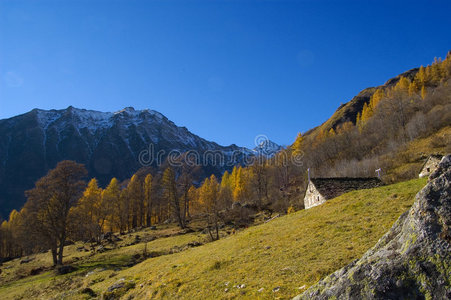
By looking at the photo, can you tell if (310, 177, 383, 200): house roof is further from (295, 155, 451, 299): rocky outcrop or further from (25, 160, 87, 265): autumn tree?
(25, 160, 87, 265): autumn tree

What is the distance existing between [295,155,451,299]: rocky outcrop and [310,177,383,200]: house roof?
29.9 meters

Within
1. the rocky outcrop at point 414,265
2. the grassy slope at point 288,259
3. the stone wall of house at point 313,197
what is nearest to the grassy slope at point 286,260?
the grassy slope at point 288,259

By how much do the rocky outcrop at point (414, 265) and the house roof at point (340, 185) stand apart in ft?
98.0

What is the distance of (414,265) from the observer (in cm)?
335

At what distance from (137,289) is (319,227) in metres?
13.3

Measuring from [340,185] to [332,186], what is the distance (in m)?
1.24

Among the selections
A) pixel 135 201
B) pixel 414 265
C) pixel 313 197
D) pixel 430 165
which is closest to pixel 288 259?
pixel 414 265

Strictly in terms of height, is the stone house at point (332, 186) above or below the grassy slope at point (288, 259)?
above

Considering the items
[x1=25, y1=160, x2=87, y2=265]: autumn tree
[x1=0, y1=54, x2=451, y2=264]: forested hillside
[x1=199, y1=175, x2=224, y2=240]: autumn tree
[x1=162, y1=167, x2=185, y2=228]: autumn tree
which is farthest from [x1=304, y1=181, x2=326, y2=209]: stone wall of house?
[x1=25, y1=160, x2=87, y2=265]: autumn tree

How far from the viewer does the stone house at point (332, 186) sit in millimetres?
32188

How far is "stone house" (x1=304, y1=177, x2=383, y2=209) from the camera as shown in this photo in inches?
1267

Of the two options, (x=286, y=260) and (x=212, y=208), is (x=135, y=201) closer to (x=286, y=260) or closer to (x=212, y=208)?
(x=212, y=208)

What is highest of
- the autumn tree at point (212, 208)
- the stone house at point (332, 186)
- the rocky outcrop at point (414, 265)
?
the rocky outcrop at point (414, 265)

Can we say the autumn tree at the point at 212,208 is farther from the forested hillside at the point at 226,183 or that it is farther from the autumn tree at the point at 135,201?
the autumn tree at the point at 135,201
